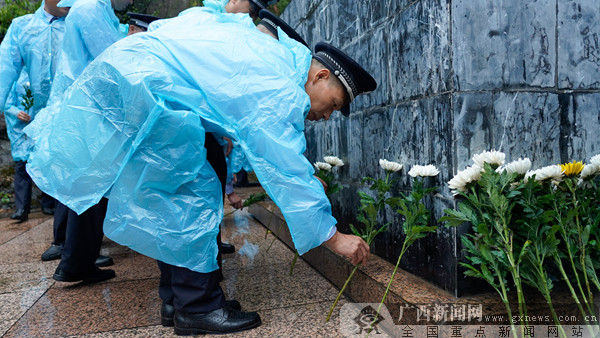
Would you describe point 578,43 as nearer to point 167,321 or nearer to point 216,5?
point 216,5

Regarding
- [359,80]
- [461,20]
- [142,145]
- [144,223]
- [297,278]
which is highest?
[461,20]

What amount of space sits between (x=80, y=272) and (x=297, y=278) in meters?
1.33

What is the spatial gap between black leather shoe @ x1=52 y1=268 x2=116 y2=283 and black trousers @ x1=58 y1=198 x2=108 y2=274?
0.03m

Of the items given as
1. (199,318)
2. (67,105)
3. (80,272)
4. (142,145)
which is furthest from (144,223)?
(80,272)

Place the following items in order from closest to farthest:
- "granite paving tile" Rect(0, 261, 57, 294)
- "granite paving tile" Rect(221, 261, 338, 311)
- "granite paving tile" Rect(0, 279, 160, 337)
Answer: "granite paving tile" Rect(0, 279, 160, 337), "granite paving tile" Rect(221, 261, 338, 311), "granite paving tile" Rect(0, 261, 57, 294)

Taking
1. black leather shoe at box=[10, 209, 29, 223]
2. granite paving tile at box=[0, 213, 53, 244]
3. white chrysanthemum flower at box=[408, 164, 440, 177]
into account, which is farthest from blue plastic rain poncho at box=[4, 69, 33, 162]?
white chrysanthemum flower at box=[408, 164, 440, 177]

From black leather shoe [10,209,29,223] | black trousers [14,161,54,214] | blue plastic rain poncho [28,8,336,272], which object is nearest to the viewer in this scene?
blue plastic rain poncho [28,8,336,272]

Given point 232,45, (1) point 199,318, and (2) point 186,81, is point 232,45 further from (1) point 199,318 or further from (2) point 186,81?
(1) point 199,318

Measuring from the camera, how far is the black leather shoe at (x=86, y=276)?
267 cm

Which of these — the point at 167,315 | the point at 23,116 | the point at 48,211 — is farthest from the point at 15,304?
the point at 48,211

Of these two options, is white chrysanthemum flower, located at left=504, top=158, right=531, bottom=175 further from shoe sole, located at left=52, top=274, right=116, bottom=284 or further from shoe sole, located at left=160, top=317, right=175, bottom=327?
shoe sole, located at left=52, top=274, right=116, bottom=284

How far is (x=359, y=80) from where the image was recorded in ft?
7.17

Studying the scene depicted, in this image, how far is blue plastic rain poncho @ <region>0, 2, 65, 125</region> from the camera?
378 cm

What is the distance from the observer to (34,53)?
4004 mm
